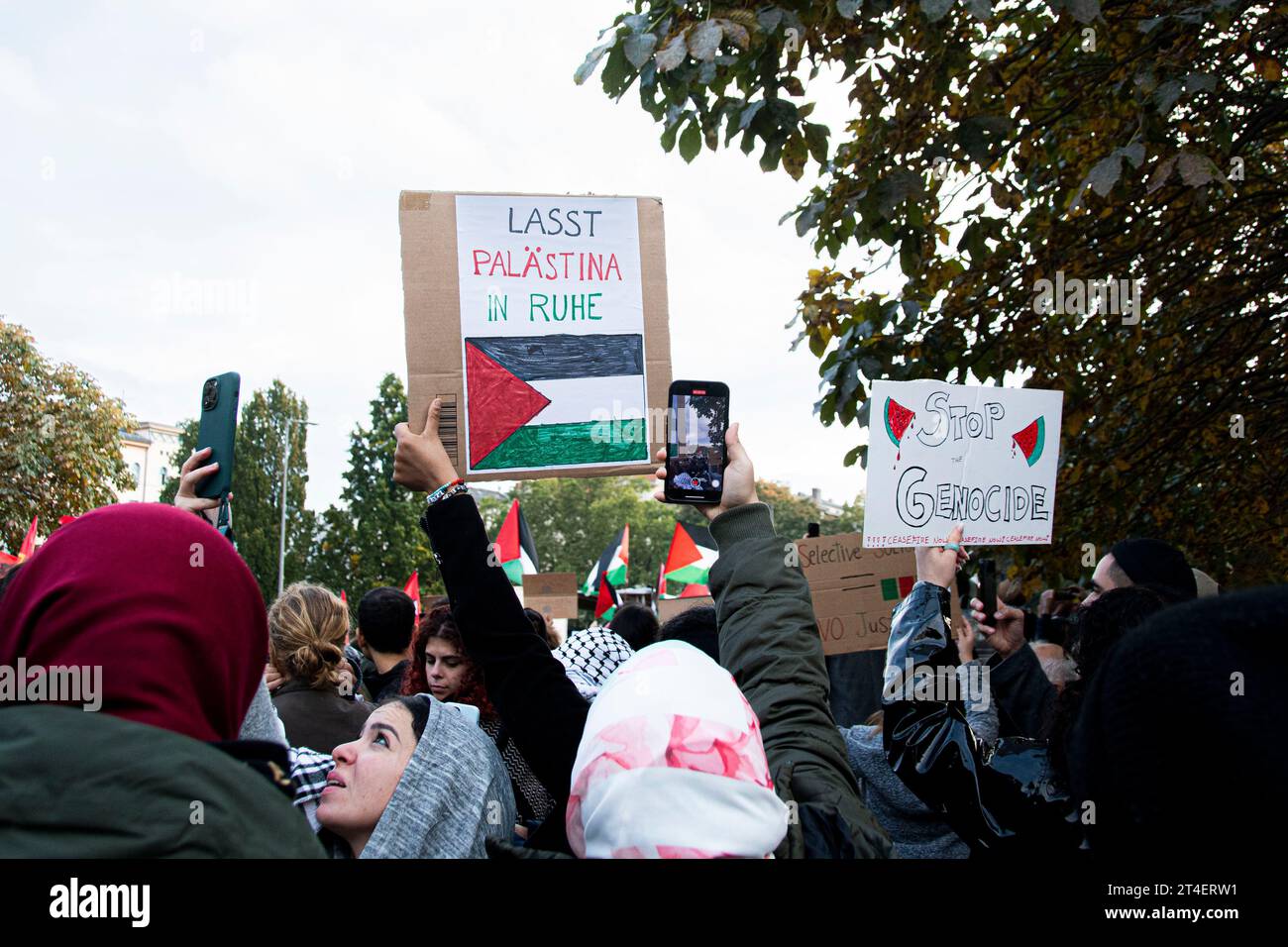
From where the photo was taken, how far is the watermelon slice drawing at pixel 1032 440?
12.6 ft

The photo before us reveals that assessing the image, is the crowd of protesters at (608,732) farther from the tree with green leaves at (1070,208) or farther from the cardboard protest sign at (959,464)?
the tree with green leaves at (1070,208)

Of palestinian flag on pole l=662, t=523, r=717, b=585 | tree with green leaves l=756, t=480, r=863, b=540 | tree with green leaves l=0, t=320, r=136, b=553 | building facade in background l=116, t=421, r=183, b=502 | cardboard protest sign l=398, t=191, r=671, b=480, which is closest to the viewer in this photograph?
cardboard protest sign l=398, t=191, r=671, b=480

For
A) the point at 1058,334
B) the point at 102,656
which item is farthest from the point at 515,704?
the point at 1058,334

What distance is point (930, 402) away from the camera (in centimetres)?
374

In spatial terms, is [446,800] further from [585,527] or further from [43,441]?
[585,527]

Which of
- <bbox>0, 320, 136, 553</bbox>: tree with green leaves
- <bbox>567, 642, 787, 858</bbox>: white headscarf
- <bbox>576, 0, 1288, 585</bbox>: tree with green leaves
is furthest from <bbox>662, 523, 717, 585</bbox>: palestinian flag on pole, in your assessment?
<bbox>0, 320, 136, 553</bbox>: tree with green leaves

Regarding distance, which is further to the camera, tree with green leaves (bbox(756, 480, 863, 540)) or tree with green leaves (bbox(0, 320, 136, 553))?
tree with green leaves (bbox(756, 480, 863, 540))

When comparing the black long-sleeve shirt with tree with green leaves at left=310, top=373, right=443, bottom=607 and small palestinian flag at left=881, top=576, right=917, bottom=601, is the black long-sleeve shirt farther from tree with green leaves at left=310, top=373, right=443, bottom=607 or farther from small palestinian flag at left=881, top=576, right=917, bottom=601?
tree with green leaves at left=310, top=373, right=443, bottom=607

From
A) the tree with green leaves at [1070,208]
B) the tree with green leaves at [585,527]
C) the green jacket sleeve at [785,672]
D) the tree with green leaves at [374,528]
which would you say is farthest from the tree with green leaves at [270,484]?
the green jacket sleeve at [785,672]

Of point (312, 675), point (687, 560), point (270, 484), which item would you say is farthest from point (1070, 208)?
point (270, 484)

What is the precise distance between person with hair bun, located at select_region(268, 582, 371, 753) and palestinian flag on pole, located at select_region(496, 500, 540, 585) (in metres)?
7.57

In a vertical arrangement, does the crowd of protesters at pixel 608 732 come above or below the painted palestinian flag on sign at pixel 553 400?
below

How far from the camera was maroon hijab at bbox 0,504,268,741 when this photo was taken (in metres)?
1.29
